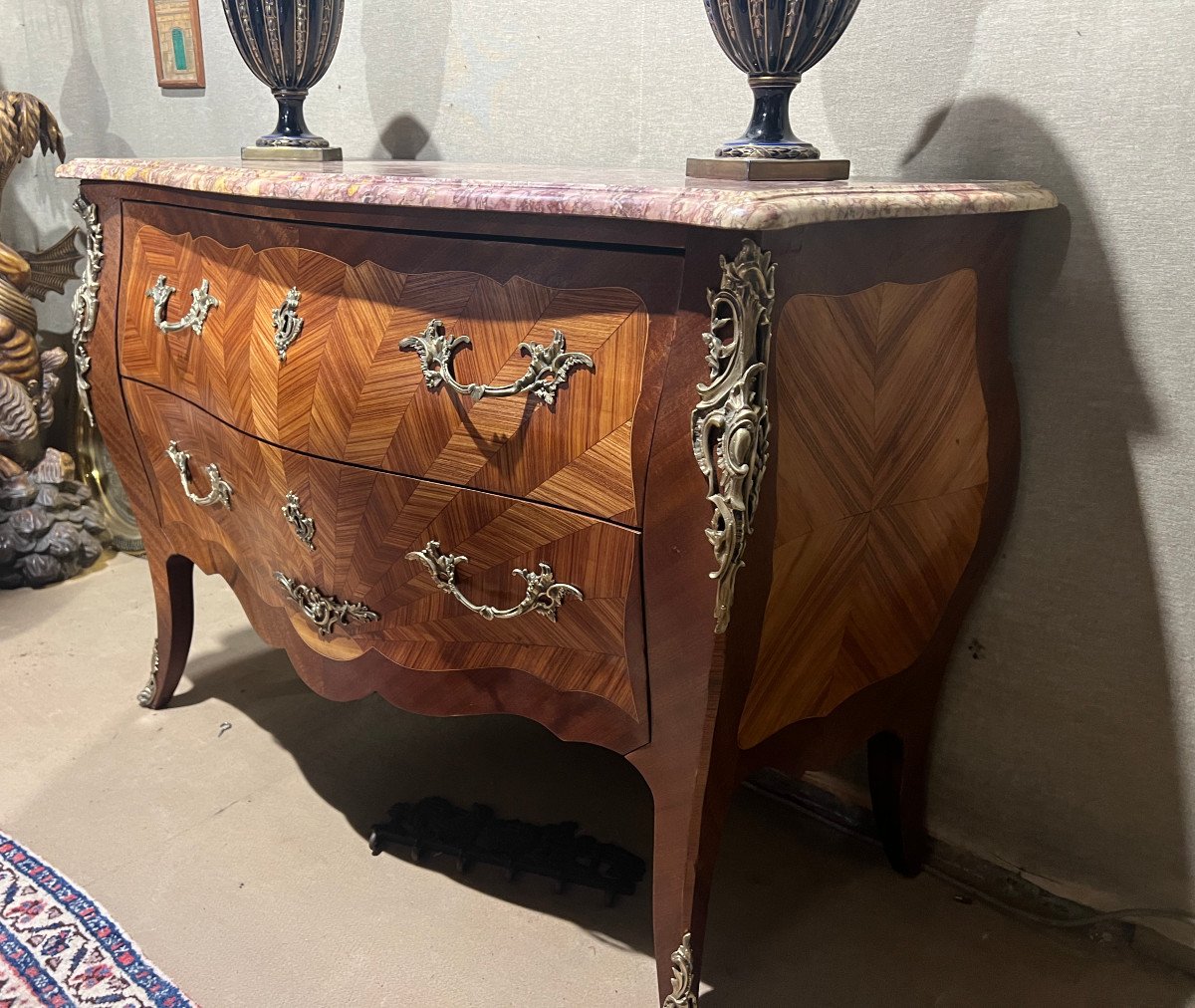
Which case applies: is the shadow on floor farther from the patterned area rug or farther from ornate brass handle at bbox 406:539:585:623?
ornate brass handle at bbox 406:539:585:623

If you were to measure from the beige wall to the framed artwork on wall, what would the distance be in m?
0.84

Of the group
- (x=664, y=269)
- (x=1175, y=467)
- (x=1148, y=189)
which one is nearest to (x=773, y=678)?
(x=664, y=269)

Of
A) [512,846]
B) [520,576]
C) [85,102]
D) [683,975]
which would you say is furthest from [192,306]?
[85,102]

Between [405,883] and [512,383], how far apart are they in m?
0.73

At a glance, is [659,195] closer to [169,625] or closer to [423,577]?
[423,577]

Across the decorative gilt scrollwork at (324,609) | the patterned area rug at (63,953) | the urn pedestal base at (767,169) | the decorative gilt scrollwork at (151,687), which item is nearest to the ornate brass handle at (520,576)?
the decorative gilt scrollwork at (324,609)

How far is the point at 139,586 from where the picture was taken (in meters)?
2.15

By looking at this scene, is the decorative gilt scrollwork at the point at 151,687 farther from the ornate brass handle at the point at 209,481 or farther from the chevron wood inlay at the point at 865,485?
the chevron wood inlay at the point at 865,485

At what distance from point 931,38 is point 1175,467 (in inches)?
21.6

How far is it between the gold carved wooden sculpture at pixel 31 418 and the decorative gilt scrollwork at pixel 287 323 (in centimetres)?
130

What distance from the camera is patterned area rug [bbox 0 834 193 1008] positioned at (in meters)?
1.12

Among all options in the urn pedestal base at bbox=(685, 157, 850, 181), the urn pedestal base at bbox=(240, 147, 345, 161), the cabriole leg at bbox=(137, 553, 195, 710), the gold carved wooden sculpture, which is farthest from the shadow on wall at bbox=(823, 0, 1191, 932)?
the gold carved wooden sculpture

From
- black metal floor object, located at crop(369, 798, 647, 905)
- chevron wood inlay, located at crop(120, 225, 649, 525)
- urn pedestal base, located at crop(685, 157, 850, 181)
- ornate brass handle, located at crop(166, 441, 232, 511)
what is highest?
urn pedestal base, located at crop(685, 157, 850, 181)

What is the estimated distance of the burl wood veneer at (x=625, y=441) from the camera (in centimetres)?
81
